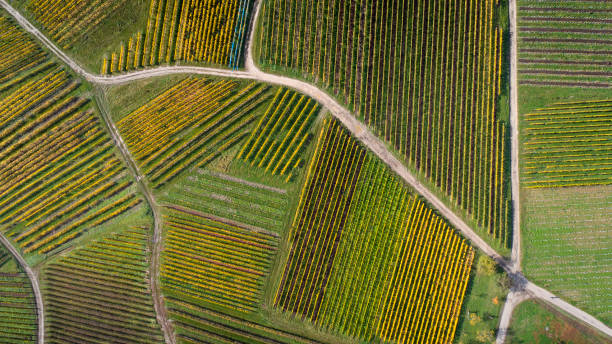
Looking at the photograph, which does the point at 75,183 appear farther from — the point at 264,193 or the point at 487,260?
the point at 487,260

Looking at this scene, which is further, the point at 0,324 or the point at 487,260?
the point at 0,324

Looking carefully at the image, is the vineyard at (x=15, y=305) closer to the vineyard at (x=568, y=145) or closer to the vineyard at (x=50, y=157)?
the vineyard at (x=50, y=157)

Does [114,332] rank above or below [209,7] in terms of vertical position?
below

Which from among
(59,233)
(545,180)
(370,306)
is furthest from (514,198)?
(59,233)

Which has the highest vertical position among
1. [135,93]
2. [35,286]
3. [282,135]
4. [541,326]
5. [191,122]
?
[282,135]

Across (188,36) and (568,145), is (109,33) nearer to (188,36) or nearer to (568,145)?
(188,36)

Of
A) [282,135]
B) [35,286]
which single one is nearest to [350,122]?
[282,135]

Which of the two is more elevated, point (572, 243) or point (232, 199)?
point (572, 243)
